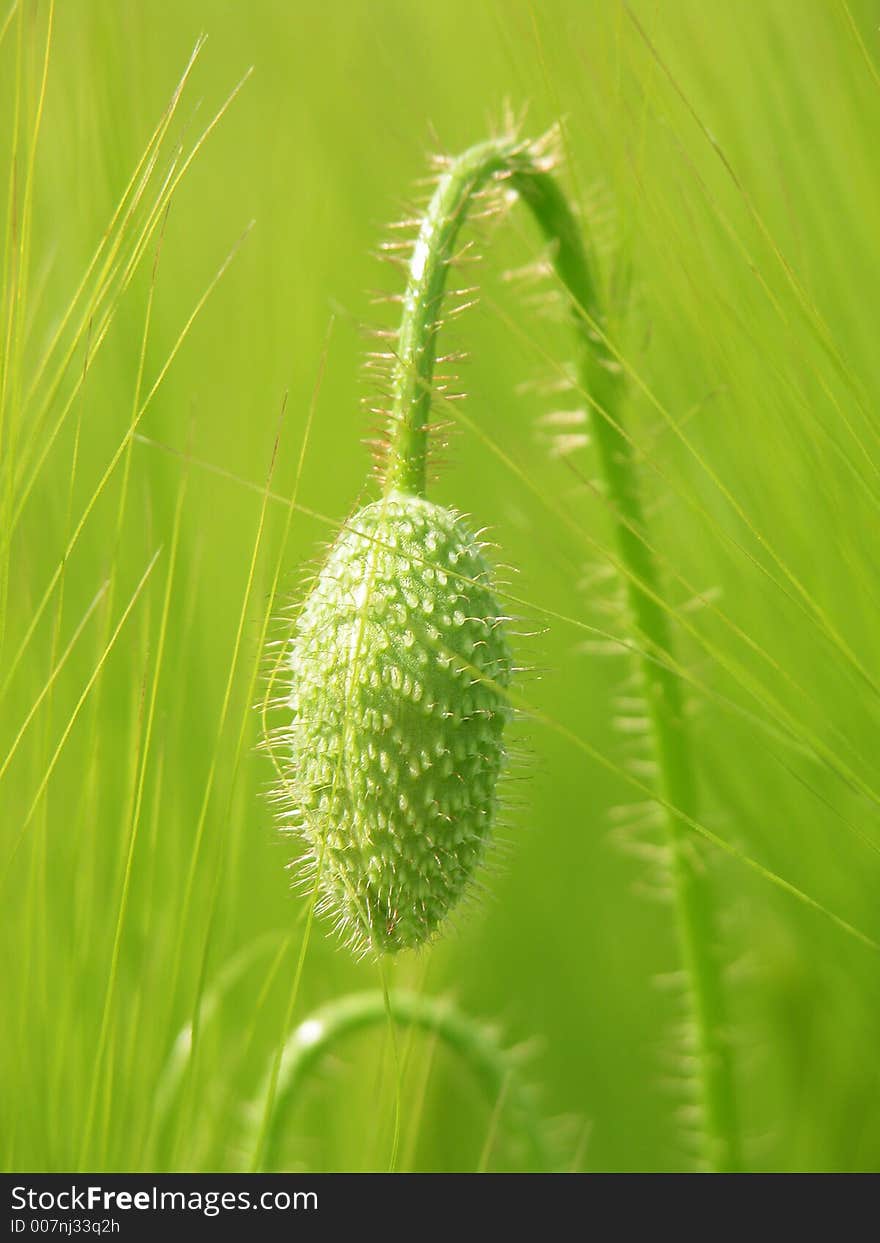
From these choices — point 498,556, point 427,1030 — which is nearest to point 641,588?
point 427,1030

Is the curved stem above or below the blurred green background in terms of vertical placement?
below

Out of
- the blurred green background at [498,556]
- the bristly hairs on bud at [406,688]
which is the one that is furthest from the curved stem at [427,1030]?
the bristly hairs on bud at [406,688]

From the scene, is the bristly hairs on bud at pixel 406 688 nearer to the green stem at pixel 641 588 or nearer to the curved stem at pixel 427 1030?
the green stem at pixel 641 588

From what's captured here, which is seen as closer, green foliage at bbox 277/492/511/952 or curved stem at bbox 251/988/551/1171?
green foliage at bbox 277/492/511/952

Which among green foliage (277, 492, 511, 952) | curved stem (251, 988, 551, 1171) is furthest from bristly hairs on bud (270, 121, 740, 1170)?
curved stem (251, 988, 551, 1171)

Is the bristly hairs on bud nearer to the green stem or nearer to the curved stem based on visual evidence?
the green stem
